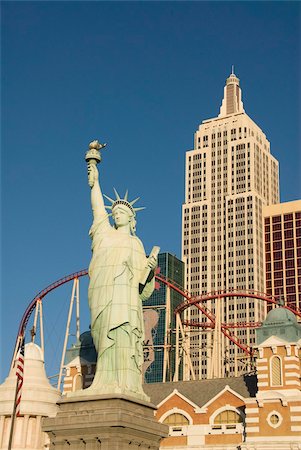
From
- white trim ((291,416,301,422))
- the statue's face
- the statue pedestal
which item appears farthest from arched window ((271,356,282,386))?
the statue's face

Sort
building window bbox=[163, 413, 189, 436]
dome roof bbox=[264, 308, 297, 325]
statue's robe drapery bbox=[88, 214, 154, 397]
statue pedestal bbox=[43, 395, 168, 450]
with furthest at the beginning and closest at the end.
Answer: building window bbox=[163, 413, 189, 436] < dome roof bbox=[264, 308, 297, 325] < statue's robe drapery bbox=[88, 214, 154, 397] < statue pedestal bbox=[43, 395, 168, 450]

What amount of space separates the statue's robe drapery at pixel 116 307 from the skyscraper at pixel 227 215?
7049cm

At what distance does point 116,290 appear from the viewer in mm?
40156

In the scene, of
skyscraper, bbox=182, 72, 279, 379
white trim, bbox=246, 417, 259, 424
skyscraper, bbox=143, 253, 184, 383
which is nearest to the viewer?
white trim, bbox=246, 417, 259, 424

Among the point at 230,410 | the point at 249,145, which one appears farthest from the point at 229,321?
the point at 230,410

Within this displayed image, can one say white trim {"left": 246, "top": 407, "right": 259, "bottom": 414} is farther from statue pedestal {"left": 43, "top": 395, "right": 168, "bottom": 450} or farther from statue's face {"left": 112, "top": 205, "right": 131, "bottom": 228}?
statue's face {"left": 112, "top": 205, "right": 131, "bottom": 228}

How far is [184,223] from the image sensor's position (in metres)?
122

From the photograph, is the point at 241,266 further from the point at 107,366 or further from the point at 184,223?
the point at 107,366

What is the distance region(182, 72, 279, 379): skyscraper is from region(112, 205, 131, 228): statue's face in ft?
229

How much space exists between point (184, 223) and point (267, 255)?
15.5m

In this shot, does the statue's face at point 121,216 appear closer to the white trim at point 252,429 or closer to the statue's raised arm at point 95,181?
the statue's raised arm at point 95,181

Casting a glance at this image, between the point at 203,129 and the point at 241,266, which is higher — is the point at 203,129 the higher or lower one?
the higher one

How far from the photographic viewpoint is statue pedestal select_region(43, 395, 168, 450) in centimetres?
3569

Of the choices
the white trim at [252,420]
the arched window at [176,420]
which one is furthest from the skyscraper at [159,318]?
the white trim at [252,420]
